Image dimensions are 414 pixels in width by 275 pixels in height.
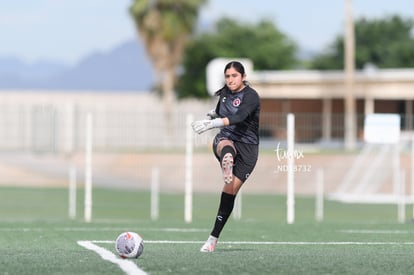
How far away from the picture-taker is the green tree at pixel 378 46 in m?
95.3

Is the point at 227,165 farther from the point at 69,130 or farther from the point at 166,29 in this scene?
the point at 166,29

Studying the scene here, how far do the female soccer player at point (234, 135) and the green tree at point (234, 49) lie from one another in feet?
250

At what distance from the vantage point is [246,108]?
13.2 m

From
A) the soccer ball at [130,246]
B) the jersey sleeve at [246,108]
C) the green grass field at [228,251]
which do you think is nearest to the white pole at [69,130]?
the green grass field at [228,251]

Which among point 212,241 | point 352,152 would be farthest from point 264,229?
point 352,152

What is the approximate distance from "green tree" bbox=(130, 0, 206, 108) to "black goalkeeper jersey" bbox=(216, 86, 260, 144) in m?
63.1

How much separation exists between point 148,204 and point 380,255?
93.3 feet

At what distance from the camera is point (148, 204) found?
40844mm

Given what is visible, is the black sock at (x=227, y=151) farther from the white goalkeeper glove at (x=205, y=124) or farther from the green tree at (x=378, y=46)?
the green tree at (x=378, y=46)

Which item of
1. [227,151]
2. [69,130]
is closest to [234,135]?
[227,151]

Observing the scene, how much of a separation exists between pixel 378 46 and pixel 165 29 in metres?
25.0

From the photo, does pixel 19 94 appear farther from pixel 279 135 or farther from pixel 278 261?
pixel 278 261

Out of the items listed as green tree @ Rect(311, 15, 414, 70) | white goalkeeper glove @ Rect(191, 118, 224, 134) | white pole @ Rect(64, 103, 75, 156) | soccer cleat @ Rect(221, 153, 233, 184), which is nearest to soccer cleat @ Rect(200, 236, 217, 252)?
soccer cleat @ Rect(221, 153, 233, 184)

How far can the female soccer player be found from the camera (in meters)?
13.3
